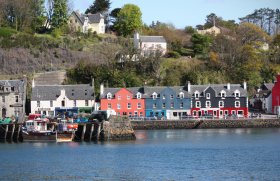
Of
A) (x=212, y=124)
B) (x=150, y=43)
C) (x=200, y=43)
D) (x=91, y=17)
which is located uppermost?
(x=91, y=17)

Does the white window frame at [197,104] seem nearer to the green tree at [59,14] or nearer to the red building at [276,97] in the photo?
the red building at [276,97]

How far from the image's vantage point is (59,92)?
3743 inches

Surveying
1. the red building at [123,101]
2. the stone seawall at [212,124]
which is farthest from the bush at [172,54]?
the stone seawall at [212,124]

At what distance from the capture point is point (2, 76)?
10712cm

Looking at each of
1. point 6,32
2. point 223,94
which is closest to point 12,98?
point 6,32

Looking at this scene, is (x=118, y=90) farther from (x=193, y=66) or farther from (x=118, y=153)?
(x=118, y=153)

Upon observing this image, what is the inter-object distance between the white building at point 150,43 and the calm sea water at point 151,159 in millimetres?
41156

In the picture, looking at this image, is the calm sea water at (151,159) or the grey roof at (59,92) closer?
the calm sea water at (151,159)

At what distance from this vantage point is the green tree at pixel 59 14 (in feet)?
385

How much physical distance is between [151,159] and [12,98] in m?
41.8

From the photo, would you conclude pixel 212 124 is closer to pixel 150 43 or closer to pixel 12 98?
pixel 12 98

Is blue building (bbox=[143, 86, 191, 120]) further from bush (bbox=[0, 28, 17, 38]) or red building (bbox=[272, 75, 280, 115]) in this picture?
bush (bbox=[0, 28, 17, 38])

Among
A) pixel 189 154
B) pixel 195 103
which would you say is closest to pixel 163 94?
pixel 195 103

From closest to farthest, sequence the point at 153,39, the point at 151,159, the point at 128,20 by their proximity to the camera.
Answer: the point at 151,159 < the point at 153,39 < the point at 128,20
